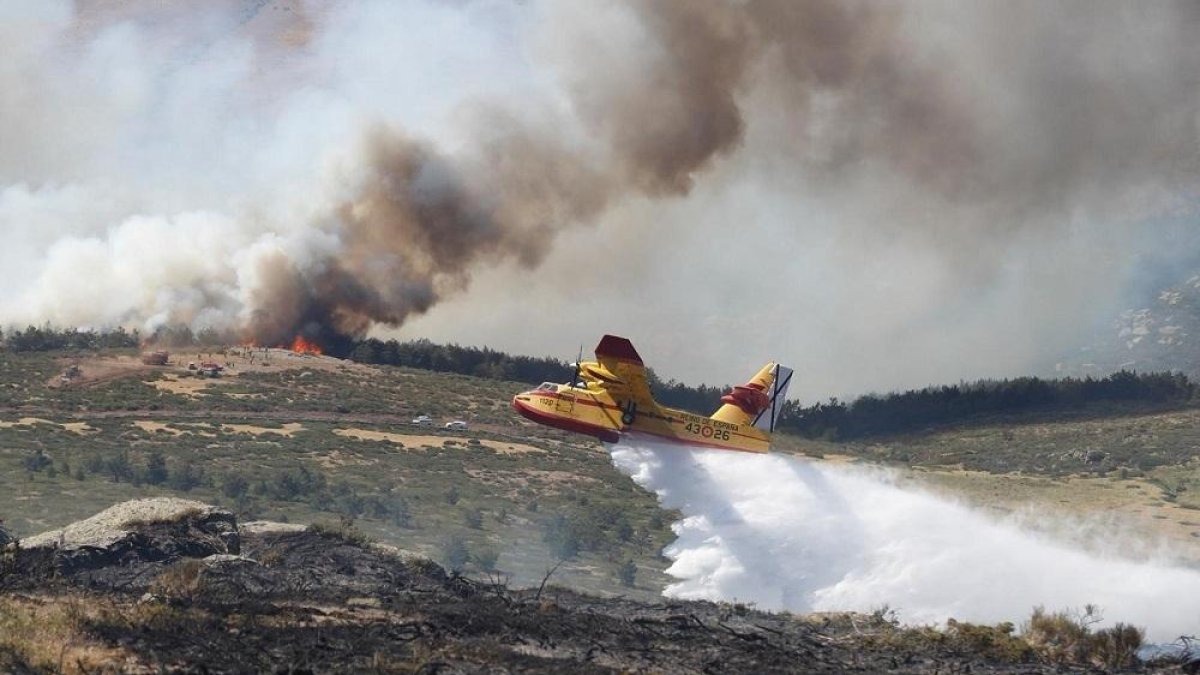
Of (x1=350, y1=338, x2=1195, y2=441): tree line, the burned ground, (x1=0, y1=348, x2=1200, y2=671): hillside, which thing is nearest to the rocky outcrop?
the burned ground

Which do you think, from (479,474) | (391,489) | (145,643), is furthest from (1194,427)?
(145,643)

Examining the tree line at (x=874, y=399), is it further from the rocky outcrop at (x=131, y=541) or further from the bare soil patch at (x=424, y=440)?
the rocky outcrop at (x=131, y=541)

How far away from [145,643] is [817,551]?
27.8 m

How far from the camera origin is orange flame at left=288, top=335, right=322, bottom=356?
105 metres

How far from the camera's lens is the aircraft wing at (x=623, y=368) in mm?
54125

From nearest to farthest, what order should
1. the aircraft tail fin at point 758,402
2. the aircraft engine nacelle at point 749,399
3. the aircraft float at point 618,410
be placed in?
the aircraft float at point 618,410, the aircraft tail fin at point 758,402, the aircraft engine nacelle at point 749,399

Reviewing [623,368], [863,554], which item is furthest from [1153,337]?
[863,554]

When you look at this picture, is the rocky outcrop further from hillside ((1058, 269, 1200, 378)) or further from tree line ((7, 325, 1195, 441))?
hillside ((1058, 269, 1200, 378))

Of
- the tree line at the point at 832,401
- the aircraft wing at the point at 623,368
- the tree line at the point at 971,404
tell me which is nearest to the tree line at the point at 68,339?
the tree line at the point at 832,401

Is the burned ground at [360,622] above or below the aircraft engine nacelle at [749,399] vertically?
below

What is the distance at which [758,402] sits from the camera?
57.8 m

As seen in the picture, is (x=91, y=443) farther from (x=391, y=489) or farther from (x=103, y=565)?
(x=103, y=565)

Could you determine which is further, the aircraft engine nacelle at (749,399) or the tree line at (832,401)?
the tree line at (832,401)

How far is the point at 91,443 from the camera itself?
7738 centimetres
